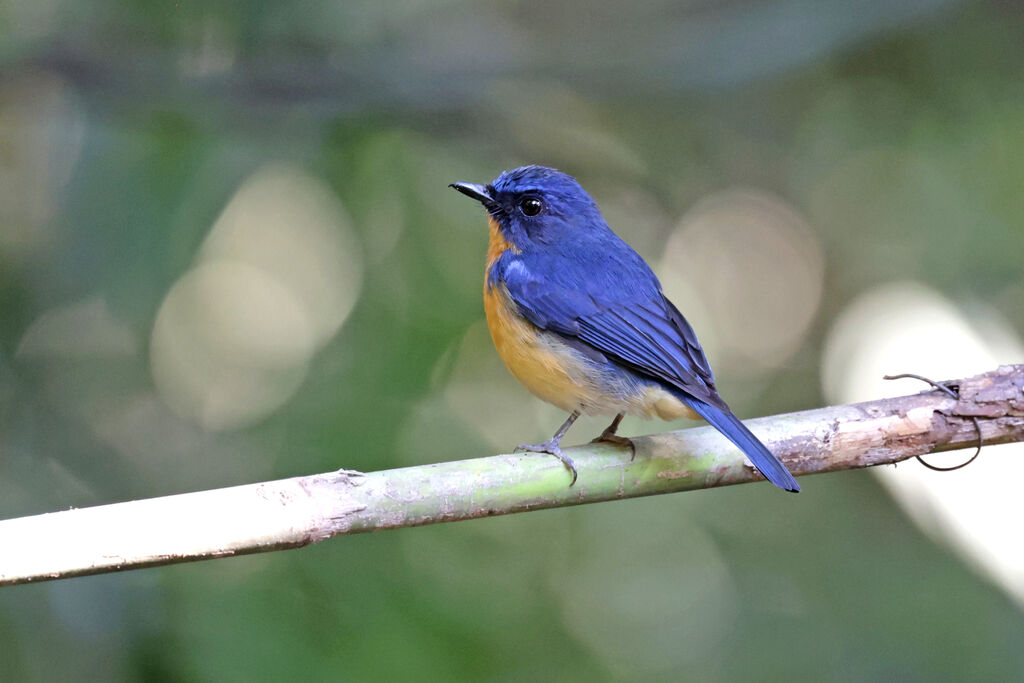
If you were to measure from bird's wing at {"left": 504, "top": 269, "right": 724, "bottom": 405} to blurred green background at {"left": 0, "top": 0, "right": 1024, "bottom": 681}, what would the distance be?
2.30 feet

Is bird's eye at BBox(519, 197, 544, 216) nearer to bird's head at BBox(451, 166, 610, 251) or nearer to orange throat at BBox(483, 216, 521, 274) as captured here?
bird's head at BBox(451, 166, 610, 251)

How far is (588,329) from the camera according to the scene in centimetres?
361

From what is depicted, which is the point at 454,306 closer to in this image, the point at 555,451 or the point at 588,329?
the point at 588,329

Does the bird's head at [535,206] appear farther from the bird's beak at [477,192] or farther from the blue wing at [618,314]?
the blue wing at [618,314]

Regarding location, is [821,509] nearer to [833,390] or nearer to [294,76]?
[833,390]

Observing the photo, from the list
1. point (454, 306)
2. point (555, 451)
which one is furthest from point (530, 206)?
point (555, 451)

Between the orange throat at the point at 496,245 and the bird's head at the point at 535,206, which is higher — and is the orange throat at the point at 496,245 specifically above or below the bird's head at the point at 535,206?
below

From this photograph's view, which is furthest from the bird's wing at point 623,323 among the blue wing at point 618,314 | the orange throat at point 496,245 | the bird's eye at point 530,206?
the bird's eye at point 530,206

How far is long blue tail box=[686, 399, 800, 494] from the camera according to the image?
2799 millimetres

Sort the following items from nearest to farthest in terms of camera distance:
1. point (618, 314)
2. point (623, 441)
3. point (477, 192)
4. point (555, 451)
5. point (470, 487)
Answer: point (470, 487), point (555, 451), point (623, 441), point (618, 314), point (477, 192)

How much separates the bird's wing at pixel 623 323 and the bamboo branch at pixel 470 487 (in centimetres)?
29

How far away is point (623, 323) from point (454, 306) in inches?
40.3

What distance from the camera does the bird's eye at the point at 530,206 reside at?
4.11 meters

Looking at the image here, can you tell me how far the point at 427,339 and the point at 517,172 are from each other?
0.81 m
